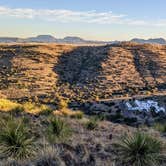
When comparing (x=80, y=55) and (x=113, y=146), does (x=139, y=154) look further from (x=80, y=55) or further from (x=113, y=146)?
(x=80, y=55)

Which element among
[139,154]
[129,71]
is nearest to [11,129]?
[139,154]

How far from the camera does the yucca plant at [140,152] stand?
35.5 ft

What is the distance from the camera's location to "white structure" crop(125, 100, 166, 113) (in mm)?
42994

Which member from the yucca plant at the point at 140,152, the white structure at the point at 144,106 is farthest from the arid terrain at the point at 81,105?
the white structure at the point at 144,106

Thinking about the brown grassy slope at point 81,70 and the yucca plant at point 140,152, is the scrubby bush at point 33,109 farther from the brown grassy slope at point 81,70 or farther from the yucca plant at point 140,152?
the brown grassy slope at point 81,70

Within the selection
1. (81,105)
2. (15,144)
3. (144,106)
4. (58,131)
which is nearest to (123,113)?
(144,106)

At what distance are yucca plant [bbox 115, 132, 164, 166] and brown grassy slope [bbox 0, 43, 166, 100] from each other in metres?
41.6

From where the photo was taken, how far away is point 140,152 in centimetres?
1105

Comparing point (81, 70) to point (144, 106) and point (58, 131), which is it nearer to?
point (144, 106)

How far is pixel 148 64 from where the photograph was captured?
75.3 metres

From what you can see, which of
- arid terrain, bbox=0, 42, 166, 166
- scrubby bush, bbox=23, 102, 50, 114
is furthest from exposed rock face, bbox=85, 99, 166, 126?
scrubby bush, bbox=23, 102, 50, 114

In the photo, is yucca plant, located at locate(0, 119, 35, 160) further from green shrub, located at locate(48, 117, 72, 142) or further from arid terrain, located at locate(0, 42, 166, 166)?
green shrub, located at locate(48, 117, 72, 142)

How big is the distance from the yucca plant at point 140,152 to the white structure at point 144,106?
31.0m

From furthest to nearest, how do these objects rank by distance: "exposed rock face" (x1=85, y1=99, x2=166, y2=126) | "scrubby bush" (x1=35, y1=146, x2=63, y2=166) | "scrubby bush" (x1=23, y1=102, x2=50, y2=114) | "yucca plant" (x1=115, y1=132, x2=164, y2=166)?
→ "exposed rock face" (x1=85, y1=99, x2=166, y2=126), "scrubby bush" (x1=23, y1=102, x2=50, y2=114), "yucca plant" (x1=115, y1=132, x2=164, y2=166), "scrubby bush" (x1=35, y1=146, x2=63, y2=166)
